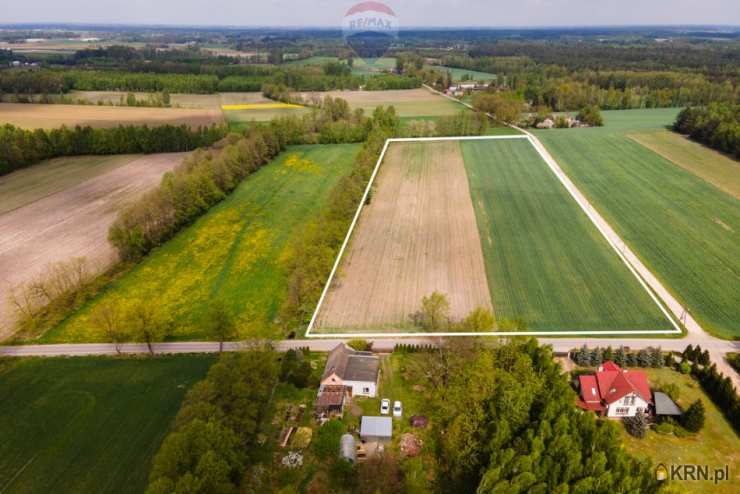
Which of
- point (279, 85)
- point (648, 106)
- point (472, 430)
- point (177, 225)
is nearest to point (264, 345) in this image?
point (472, 430)

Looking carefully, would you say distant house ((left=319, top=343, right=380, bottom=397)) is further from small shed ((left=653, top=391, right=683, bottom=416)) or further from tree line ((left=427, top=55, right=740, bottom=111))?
tree line ((left=427, top=55, right=740, bottom=111))

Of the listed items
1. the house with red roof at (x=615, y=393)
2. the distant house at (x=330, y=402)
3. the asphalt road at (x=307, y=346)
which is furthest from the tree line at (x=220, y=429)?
the house with red roof at (x=615, y=393)

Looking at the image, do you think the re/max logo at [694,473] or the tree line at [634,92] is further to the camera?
the tree line at [634,92]

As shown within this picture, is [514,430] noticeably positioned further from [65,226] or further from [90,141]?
[90,141]

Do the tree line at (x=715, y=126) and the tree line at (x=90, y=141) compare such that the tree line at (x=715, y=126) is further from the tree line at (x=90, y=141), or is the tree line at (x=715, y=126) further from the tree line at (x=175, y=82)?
the tree line at (x=90, y=141)

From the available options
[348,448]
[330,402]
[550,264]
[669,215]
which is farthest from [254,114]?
[348,448]

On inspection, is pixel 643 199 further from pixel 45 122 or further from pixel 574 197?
pixel 45 122
